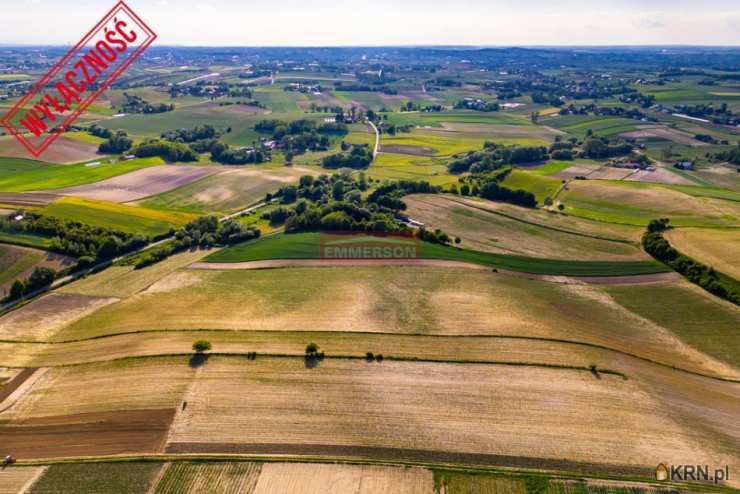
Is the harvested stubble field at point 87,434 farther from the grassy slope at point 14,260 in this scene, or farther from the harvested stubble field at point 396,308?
the grassy slope at point 14,260

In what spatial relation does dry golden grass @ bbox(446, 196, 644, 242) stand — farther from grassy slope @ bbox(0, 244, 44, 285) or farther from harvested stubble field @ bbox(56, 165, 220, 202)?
grassy slope @ bbox(0, 244, 44, 285)

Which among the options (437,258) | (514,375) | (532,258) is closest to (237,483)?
(514,375)

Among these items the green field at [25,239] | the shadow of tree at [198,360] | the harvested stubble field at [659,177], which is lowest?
the shadow of tree at [198,360]

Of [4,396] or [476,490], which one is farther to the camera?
[4,396]

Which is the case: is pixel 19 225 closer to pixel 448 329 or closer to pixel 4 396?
pixel 4 396

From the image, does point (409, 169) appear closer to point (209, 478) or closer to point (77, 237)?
point (77, 237)

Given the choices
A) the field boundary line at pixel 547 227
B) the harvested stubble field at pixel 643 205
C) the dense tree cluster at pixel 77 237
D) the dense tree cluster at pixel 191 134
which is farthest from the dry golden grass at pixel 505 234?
the dense tree cluster at pixel 191 134

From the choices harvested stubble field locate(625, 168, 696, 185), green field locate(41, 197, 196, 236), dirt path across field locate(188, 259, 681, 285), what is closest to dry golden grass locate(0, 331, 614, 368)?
dirt path across field locate(188, 259, 681, 285)
